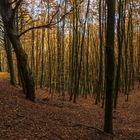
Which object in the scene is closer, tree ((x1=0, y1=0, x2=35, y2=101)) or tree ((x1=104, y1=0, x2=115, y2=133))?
tree ((x1=104, y1=0, x2=115, y2=133))

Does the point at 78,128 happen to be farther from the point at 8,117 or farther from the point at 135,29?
the point at 135,29

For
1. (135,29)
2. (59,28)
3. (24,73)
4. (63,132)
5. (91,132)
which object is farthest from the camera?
(135,29)

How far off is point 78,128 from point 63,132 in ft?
3.76

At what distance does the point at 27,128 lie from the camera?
860 centimetres

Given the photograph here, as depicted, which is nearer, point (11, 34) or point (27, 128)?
point (27, 128)

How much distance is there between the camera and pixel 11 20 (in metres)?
12.9

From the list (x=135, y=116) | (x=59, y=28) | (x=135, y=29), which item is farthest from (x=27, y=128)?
(x=135, y=29)

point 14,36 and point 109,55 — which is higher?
point 14,36

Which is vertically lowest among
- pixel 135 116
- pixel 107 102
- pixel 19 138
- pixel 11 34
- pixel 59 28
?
pixel 135 116

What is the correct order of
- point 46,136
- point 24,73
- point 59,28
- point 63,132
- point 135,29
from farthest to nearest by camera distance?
point 135,29
point 59,28
point 24,73
point 63,132
point 46,136

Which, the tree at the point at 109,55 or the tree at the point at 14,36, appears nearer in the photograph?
the tree at the point at 109,55

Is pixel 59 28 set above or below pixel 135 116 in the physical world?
above

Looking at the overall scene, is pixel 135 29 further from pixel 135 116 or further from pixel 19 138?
pixel 19 138

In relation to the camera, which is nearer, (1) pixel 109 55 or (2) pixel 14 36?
(1) pixel 109 55
